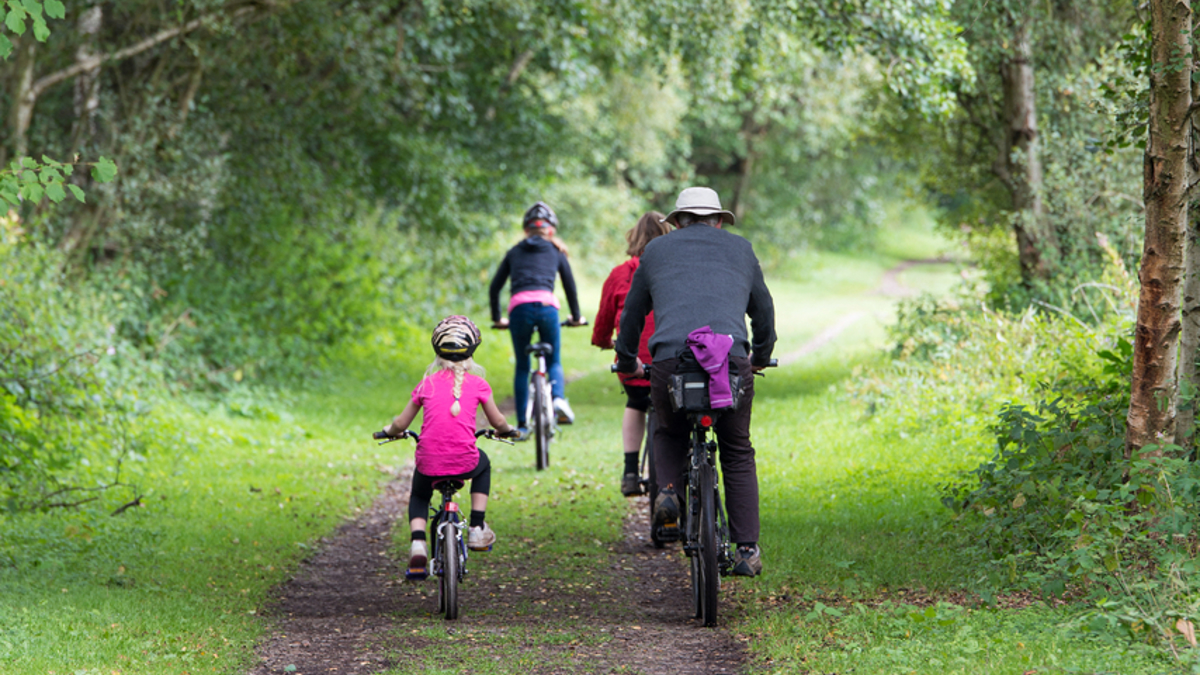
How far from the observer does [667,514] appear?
218 inches

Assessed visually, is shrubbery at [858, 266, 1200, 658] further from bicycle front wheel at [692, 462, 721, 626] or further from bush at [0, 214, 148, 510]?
bush at [0, 214, 148, 510]

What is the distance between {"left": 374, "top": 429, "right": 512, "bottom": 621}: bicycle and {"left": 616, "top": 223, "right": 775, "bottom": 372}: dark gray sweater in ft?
3.59

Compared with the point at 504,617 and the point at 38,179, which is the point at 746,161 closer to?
the point at 504,617

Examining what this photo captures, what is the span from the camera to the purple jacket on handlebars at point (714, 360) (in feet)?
17.1

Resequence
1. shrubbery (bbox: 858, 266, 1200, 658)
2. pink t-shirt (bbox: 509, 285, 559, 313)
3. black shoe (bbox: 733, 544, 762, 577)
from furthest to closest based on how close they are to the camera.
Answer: pink t-shirt (bbox: 509, 285, 559, 313), black shoe (bbox: 733, 544, 762, 577), shrubbery (bbox: 858, 266, 1200, 658)

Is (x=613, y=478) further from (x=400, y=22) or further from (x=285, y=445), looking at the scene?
(x=400, y=22)

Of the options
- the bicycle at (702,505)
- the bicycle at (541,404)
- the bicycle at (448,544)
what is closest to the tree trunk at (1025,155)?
the bicycle at (541,404)

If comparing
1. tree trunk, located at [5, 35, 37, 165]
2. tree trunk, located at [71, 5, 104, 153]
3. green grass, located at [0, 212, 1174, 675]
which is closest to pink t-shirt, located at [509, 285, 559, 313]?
green grass, located at [0, 212, 1174, 675]

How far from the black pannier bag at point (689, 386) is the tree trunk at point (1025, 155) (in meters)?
8.82

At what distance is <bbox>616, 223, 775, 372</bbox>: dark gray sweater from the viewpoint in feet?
17.7

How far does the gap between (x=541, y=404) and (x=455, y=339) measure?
4316 millimetres

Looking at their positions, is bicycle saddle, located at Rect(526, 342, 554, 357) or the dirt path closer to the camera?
the dirt path

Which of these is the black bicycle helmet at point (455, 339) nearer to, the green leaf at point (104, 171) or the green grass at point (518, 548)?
the green grass at point (518, 548)

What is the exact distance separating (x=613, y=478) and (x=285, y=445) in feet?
12.3
